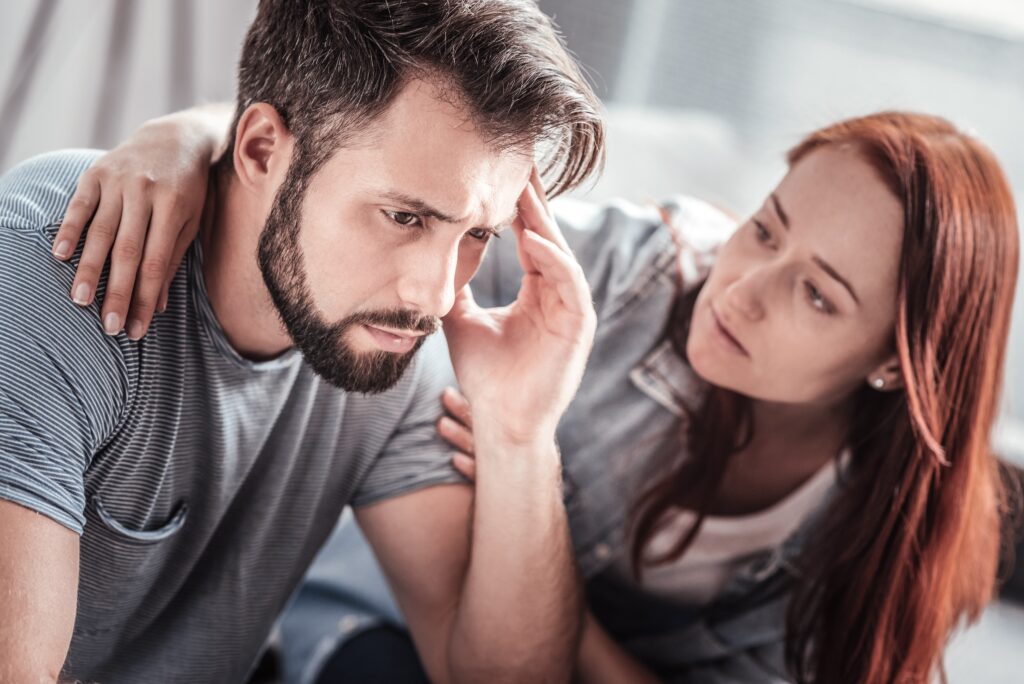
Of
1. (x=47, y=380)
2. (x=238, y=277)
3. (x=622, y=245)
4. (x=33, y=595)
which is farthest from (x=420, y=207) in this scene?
(x=622, y=245)

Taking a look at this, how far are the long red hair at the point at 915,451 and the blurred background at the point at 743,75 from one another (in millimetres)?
492

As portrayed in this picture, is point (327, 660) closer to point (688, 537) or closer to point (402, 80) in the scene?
point (688, 537)

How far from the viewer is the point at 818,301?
1289 millimetres

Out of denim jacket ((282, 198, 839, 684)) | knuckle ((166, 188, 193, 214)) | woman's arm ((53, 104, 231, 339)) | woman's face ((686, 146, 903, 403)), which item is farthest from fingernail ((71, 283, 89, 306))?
woman's face ((686, 146, 903, 403))

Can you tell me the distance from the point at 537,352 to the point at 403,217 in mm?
271

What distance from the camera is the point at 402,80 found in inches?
36.4

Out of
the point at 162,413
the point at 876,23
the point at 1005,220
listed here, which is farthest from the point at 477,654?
the point at 876,23

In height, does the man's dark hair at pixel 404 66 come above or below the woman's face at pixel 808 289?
above

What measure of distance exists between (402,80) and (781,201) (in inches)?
24.0

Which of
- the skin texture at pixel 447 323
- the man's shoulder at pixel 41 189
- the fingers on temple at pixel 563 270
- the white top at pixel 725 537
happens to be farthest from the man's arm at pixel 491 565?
the man's shoulder at pixel 41 189

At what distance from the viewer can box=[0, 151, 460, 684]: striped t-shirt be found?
0.88 meters

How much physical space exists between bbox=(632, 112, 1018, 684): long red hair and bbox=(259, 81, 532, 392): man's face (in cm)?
55

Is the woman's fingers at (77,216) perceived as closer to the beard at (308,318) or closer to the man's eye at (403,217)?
the beard at (308,318)

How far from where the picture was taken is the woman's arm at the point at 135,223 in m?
0.92
